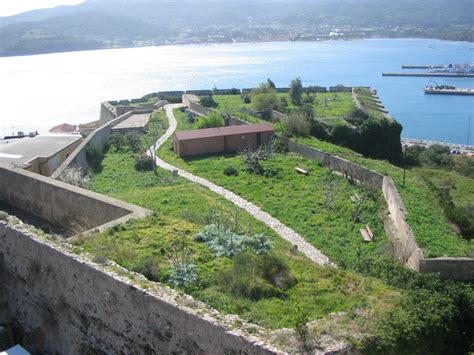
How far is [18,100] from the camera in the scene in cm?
8794

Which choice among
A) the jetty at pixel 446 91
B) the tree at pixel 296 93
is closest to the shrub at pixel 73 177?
the tree at pixel 296 93

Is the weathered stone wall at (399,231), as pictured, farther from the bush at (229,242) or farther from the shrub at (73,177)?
the shrub at (73,177)

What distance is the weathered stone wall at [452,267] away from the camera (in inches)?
505

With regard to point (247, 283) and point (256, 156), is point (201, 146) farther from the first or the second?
point (247, 283)

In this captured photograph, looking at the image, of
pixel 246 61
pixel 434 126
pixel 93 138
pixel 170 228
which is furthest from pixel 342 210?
pixel 246 61

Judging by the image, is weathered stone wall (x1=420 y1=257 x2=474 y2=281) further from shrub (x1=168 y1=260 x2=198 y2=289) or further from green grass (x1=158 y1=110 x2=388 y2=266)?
shrub (x1=168 y1=260 x2=198 y2=289)

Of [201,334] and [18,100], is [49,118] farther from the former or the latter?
[201,334]

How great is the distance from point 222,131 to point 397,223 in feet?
51.0

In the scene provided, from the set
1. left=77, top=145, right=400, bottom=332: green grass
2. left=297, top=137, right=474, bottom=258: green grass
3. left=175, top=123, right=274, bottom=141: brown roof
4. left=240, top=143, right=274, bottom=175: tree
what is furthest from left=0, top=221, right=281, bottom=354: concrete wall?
left=175, top=123, right=274, bottom=141: brown roof

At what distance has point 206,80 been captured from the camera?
105312 millimetres

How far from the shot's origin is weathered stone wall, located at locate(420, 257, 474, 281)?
42.1 feet

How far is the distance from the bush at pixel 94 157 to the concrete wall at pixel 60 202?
9.67 metres

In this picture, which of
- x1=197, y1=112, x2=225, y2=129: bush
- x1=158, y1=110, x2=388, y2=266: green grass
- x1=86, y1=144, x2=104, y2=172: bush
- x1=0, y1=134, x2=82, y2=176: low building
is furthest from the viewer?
x1=197, y1=112, x2=225, y2=129: bush

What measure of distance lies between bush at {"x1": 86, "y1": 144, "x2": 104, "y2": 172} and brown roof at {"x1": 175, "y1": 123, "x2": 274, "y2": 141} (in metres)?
4.57
